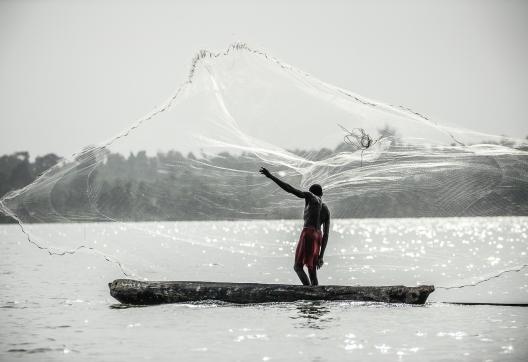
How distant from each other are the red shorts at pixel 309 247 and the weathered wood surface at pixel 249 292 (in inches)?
16.7

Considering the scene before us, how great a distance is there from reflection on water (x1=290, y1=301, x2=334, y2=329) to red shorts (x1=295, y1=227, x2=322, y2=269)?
2.41 ft

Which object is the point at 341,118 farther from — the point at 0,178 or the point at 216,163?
the point at 0,178

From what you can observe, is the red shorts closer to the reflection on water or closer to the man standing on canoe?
the man standing on canoe

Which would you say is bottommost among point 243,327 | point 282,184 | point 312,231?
point 243,327

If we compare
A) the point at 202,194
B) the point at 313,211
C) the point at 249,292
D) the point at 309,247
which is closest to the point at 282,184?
the point at 313,211

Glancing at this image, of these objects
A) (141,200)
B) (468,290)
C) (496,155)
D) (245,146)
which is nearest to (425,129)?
(496,155)

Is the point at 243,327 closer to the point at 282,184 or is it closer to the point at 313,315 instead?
the point at 313,315

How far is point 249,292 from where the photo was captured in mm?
14164

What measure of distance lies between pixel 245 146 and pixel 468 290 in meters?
7.88

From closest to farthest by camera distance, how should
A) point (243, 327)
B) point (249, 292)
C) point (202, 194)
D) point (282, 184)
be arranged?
point (243, 327)
point (282, 184)
point (249, 292)
point (202, 194)

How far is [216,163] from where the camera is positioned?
14648 mm

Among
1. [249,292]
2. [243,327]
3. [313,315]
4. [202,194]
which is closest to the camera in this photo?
[243,327]

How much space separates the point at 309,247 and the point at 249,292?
133 cm

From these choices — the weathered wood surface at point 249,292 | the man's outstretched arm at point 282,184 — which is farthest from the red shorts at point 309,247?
the man's outstretched arm at point 282,184
